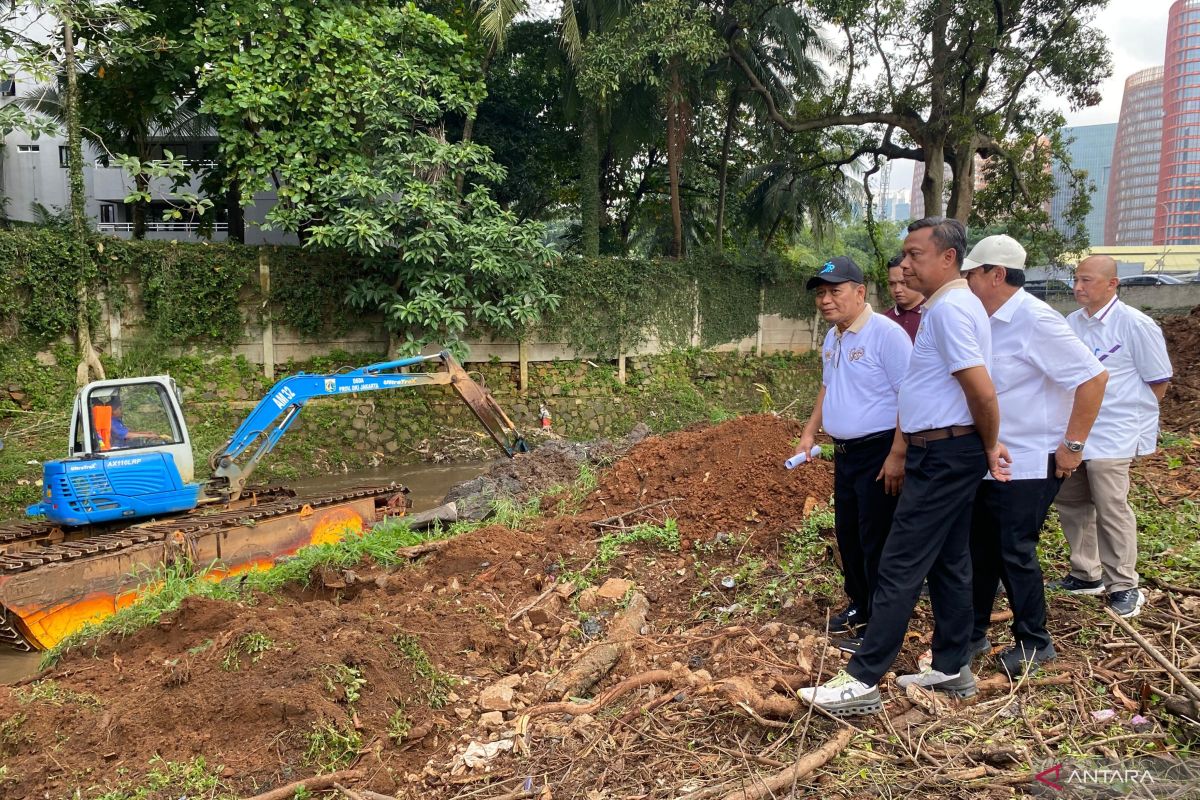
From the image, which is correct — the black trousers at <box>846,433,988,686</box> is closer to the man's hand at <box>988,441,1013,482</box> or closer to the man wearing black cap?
the man's hand at <box>988,441,1013,482</box>

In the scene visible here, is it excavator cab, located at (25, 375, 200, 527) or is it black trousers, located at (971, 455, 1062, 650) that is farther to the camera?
excavator cab, located at (25, 375, 200, 527)

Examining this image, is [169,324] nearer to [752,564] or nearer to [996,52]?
[752,564]

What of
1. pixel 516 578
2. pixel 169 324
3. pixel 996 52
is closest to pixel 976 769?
pixel 516 578

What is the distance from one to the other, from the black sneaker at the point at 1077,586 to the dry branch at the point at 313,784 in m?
3.73

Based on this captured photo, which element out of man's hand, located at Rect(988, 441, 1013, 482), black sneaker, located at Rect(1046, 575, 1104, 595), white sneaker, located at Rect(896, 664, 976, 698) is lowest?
white sneaker, located at Rect(896, 664, 976, 698)

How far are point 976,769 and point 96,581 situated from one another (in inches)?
260

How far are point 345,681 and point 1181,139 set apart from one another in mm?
46074

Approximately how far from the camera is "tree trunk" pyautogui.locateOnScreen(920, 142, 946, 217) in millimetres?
15953

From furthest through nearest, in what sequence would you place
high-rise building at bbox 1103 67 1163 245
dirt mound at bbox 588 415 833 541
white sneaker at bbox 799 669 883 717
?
high-rise building at bbox 1103 67 1163 245
dirt mound at bbox 588 415 833 541
white sneaker at bbox 799 669 883 717

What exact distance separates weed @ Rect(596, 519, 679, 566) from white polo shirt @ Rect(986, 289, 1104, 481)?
9.02ft

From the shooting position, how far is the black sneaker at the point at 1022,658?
3532 millimetres

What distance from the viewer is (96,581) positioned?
6.59 metres

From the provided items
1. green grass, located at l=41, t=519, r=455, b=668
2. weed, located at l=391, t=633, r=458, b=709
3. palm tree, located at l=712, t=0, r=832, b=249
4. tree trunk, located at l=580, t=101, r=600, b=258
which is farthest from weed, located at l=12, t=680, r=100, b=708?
palm tree, located at l=712, t=0, r=832, b=249

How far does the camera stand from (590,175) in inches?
711
